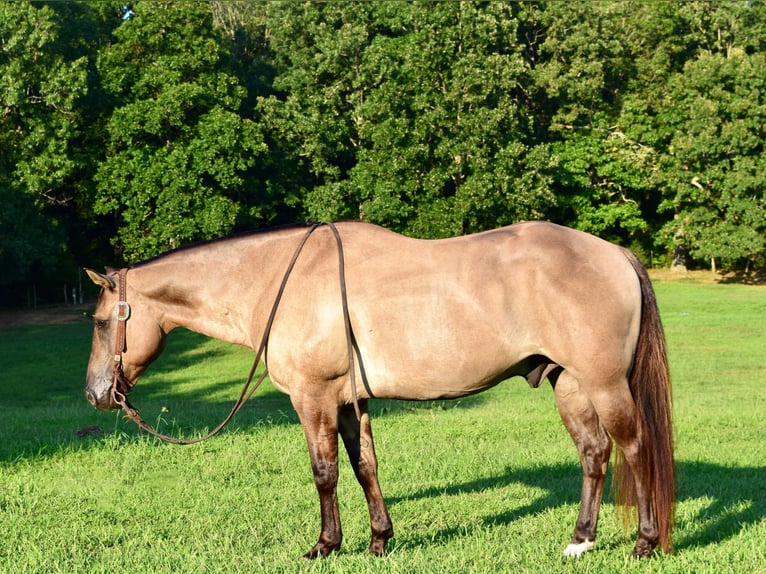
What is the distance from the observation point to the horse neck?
6.41 metres

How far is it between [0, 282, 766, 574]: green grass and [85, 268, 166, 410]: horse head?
3.51 ft

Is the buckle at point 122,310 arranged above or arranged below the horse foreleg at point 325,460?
above

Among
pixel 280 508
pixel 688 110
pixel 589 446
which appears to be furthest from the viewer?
pixel 688 110

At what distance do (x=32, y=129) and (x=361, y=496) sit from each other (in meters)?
33.9

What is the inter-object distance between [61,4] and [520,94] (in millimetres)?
23158

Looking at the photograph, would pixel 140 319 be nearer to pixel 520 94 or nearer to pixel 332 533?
pixel 332 533

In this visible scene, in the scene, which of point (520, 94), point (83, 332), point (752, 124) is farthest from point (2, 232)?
point (752, 124)

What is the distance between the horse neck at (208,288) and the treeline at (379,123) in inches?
1207

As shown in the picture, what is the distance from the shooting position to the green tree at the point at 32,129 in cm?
3519

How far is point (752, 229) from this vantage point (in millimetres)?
43594

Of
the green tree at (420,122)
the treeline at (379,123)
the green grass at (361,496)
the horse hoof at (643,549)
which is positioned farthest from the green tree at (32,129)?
the horse hoof at (643,549)

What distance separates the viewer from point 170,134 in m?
40.0

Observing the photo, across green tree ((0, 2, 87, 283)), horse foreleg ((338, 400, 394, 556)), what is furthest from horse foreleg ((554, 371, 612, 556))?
green tree ((0, 2, 87, 283))

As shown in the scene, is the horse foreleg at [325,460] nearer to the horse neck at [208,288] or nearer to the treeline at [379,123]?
the horse neck at [208,288]
